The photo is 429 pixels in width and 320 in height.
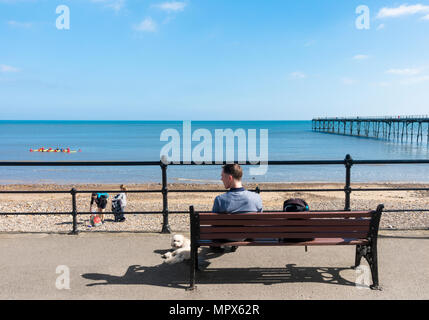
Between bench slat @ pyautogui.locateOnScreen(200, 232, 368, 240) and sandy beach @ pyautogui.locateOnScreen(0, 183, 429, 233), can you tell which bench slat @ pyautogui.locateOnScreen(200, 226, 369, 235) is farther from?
sandy beach @ pyautogui.locateOnScreen(0, 183, 429, 233)

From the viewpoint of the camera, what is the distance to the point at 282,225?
3805 mm

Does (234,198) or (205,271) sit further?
(205,271)

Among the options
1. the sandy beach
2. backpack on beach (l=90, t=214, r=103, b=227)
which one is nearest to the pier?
the sandy beach

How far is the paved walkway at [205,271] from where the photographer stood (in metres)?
3.79

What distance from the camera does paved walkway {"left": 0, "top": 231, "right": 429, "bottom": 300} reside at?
3791 millimetres

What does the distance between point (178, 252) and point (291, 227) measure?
5.26ft

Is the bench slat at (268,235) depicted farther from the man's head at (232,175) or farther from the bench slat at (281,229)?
the man's head at (232,175)

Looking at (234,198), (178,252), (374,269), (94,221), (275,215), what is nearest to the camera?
(275,215)

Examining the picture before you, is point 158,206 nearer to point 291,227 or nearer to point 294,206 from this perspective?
point 294,206

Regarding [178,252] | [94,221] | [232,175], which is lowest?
[94,221]

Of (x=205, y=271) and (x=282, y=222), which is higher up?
(x=282, y=222)

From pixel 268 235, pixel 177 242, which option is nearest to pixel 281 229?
pixel 268 235

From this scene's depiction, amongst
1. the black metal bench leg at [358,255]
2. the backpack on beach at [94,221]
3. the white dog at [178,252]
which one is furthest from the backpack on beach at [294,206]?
the backpack on beach at [94,221]
